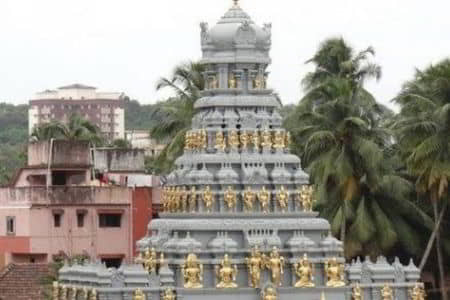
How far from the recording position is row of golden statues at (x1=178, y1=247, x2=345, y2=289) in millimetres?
41312

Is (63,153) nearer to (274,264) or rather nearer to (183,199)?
(183,199)

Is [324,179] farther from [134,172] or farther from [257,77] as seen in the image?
[134,172]

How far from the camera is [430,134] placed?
180 ft

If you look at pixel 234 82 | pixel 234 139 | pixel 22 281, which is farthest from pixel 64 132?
pixel 234 139

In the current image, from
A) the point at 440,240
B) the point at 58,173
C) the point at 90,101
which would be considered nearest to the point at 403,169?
the point at 440,240

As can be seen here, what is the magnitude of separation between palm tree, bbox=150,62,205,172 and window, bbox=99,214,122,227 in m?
4.06

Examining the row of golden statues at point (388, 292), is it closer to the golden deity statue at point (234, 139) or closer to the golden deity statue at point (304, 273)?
the golden deity statue at point (304, 273)

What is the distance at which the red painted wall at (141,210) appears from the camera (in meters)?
63.4

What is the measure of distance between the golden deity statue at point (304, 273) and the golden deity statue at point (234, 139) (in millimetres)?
3276

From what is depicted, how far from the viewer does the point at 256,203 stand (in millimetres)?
42344

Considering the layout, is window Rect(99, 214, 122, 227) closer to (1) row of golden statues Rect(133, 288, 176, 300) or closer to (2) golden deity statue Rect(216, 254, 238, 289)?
(2) golden deity statue Rect(216, 254, 238, 289)

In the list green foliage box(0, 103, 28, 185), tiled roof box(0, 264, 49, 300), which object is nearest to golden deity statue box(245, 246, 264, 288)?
tiled roof box(0, 264, 49, 300)

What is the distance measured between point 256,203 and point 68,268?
16.8 ft

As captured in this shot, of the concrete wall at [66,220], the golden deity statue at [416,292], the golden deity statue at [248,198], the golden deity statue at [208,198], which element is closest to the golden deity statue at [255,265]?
the golden deity statue at [248,198]
